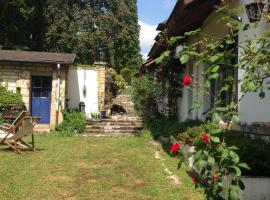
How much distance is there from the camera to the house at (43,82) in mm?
18453

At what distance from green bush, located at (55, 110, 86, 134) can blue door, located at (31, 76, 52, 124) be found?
163 centimetres

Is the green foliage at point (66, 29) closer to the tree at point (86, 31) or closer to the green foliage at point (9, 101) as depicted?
the tree at point (86, 31)

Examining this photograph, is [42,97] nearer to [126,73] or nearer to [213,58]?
[213,58]

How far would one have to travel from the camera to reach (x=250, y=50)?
378 centimetres

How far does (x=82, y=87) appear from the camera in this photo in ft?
69.0

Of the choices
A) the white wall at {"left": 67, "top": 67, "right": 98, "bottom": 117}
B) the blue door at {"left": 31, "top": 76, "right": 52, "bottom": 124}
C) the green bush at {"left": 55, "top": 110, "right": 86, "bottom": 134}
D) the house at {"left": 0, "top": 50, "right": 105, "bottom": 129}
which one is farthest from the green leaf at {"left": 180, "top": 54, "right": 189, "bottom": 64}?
the white wall at {"left": 67, "top": 67, "right": 98, "bottom": 117}

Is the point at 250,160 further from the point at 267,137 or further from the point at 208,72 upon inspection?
the point at 208,72

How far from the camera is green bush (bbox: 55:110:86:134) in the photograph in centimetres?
1748

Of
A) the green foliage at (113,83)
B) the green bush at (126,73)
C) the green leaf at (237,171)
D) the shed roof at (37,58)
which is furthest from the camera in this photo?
the green bush at (126,73)

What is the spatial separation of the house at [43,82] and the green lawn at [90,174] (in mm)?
5723

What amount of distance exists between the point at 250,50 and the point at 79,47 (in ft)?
107

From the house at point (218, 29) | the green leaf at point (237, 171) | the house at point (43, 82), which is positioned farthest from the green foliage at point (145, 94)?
the green leaf at point (237, 171)

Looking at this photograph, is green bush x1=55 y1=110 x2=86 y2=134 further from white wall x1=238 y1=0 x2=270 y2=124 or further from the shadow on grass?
white wall x1=238 y1=0 x2=270 y2=124

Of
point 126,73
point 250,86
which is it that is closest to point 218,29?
point 250,86
